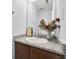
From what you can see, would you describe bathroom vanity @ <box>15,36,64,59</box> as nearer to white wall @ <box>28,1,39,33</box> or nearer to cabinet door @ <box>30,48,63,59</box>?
cabinet door @ <box>30,48,63,59</box>

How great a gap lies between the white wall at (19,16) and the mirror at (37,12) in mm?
122

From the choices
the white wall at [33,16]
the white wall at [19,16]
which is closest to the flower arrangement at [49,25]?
the white wall at [33,16]

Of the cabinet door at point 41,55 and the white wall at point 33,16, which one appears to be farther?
the white wall at point 33,16

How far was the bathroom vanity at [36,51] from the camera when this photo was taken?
5.51ft

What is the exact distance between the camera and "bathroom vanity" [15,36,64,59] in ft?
5.51

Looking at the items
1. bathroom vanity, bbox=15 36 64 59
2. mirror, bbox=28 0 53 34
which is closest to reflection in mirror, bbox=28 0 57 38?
mirror, bbox=28 0 53 34

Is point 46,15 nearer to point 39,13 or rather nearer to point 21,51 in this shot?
point 39,13

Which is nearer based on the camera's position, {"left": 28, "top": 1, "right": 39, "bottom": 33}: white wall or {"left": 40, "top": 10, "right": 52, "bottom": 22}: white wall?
{"left": 40, "top": 10, "right": 52, "bottom": 22}: white wall

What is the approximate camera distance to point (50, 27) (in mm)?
2193

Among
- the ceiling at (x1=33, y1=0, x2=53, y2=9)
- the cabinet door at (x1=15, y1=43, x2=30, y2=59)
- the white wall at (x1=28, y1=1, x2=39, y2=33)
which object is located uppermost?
the ceiling at (x1=33, y1=0, x2=53, y2=9)

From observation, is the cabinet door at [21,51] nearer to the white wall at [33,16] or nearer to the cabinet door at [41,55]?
the cabinet door at [41,55]

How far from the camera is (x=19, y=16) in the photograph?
8.27 feet

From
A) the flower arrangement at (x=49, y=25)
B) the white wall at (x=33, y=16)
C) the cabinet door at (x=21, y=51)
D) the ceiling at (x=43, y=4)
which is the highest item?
the ceiling at (x=43, y=4)
